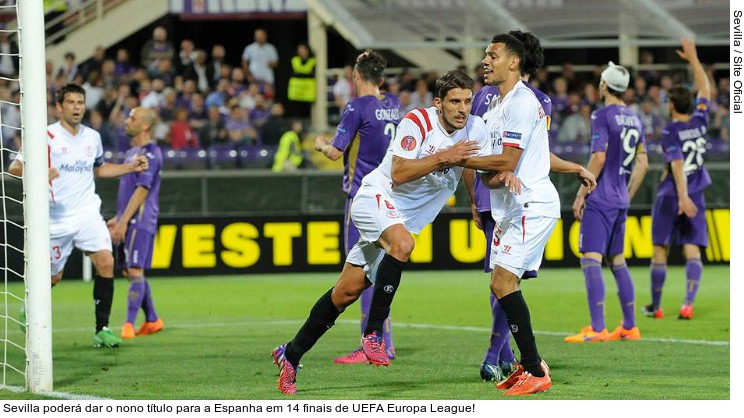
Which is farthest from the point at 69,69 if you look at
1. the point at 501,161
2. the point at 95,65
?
the point at 501,161

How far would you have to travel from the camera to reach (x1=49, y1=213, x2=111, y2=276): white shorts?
A: 390 inches

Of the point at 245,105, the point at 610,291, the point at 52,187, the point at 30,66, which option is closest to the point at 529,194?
the point at 30,66

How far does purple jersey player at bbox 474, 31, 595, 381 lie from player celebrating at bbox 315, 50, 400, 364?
115 centimetres

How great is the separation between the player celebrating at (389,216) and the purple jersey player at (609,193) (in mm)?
2843

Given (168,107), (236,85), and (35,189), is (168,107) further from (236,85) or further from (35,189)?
(35,189)

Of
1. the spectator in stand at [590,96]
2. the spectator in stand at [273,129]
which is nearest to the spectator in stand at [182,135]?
the spectator in stand at [273,129]

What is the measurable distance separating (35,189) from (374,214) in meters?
1.94

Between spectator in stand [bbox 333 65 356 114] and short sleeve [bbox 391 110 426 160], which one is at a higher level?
spectator in stand [bbox 333 65 356 114]

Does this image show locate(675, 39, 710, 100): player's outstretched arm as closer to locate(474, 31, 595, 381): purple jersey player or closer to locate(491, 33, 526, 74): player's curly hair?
locate(474, 31, 595, 381): purple jersey player

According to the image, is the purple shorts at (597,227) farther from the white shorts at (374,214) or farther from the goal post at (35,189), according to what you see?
the goal post at (35,189)

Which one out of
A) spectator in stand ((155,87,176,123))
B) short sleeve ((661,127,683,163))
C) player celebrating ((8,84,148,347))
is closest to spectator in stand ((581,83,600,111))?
spectator in stand ((155,87,176,123))

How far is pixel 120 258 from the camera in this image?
39.9ft
